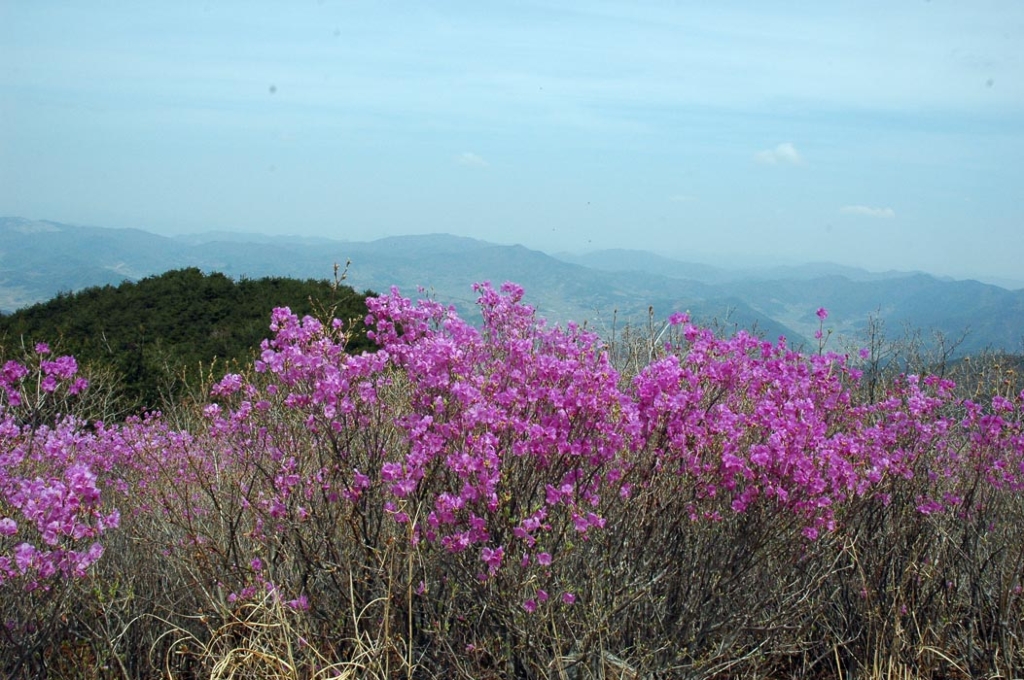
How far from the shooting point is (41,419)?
6.55 meters

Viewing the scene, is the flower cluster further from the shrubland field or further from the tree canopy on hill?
the tree canopy on hill

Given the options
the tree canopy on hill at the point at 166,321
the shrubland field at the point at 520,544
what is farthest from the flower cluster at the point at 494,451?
the tree canopy on hill at the point at 166,321

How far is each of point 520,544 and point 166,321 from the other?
13.0m

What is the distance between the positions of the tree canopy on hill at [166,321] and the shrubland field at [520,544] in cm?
752

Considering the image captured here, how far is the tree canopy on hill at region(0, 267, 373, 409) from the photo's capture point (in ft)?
38.4

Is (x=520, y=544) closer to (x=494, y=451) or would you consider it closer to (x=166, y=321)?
(x=494, y=451)

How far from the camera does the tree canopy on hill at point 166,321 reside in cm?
1170

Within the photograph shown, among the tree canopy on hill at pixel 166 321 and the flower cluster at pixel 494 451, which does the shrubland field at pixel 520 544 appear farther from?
the tree canopy on hill at pixel 166 321

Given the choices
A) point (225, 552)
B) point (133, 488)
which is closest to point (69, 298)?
point (133, 488)

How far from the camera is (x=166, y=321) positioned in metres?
14.4

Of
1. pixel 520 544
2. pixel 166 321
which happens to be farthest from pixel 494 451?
pixel 166 321

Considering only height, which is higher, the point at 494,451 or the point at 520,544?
the point at 494,451

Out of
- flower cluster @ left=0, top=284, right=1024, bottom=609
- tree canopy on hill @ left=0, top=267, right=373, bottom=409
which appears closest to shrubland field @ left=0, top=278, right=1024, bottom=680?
flower cluster @ left=0, top=284, right=1024, bottom=609

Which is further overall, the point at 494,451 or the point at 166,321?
the point at 166,321
